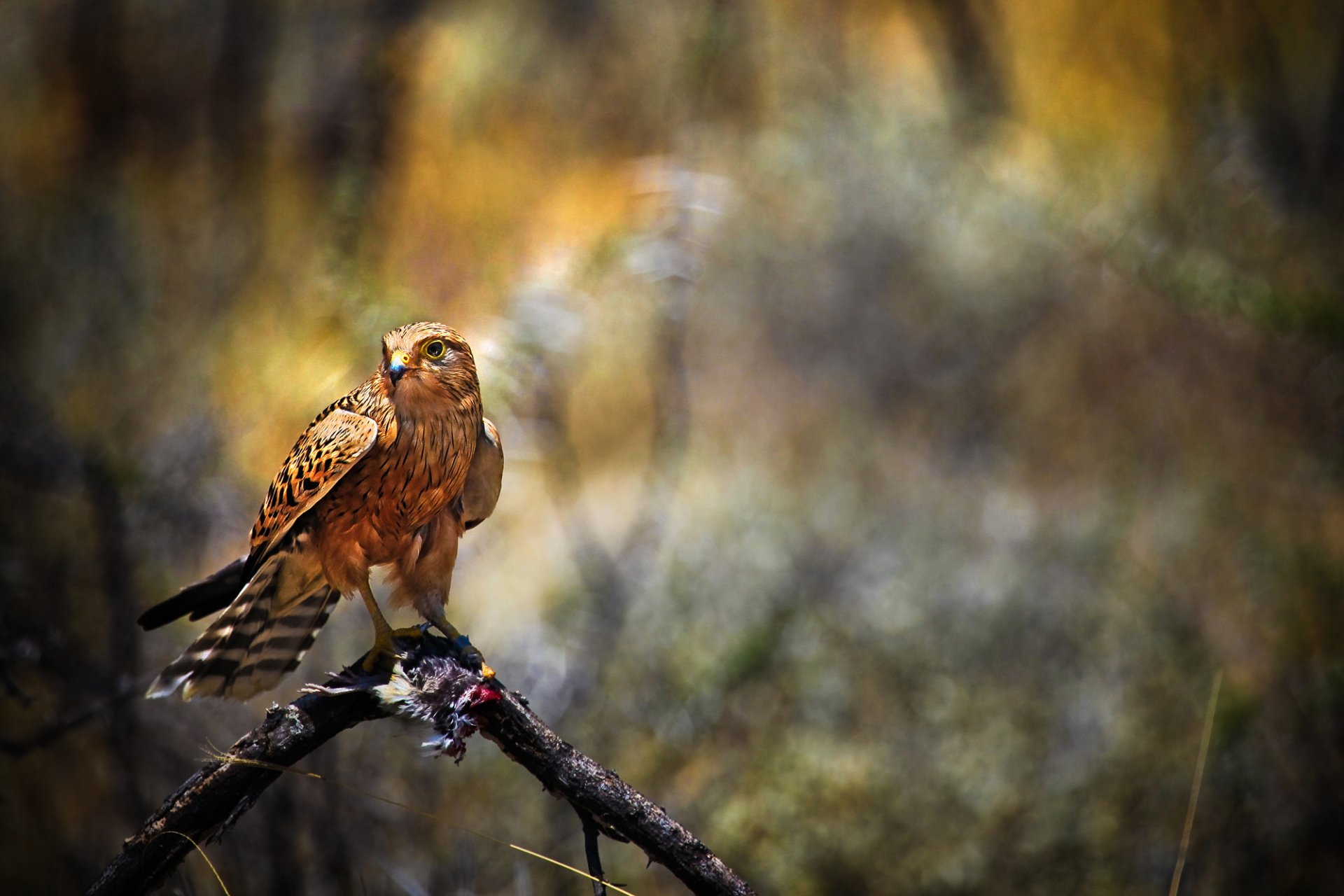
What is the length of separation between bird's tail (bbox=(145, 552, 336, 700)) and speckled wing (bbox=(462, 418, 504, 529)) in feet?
0.83

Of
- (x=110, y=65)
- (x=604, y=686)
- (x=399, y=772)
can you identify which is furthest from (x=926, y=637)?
(x=110, y=65)

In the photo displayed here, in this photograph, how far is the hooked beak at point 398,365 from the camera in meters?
1.24

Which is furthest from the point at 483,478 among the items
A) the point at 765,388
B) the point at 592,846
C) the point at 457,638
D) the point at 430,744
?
the point at 765,388

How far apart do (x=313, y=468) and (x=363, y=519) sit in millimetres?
105

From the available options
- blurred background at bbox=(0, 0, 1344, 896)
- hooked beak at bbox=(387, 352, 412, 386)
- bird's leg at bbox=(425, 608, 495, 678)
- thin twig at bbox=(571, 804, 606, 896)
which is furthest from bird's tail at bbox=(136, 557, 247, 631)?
blurred background at bbox=(0, 0, 1344, 896)

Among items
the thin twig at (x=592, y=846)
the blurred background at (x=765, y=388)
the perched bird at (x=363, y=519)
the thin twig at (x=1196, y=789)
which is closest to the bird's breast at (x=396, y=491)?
the perched bird at (x=363, y=519)

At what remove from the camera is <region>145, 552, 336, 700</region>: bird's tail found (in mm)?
1417

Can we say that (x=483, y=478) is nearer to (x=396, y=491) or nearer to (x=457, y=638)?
(x=396, y=491)

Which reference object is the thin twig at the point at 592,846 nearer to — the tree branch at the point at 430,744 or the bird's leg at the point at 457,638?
the tree branch at the point at 430,744

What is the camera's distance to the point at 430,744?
1228mm

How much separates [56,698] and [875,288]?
310cm

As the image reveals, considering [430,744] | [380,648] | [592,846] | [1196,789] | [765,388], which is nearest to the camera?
[430,744]

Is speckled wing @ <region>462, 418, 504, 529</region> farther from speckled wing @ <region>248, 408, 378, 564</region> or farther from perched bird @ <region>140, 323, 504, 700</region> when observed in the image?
speckled wing @ <region>248, 408, 378, 564</region>

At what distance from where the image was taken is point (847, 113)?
357 centimetres
